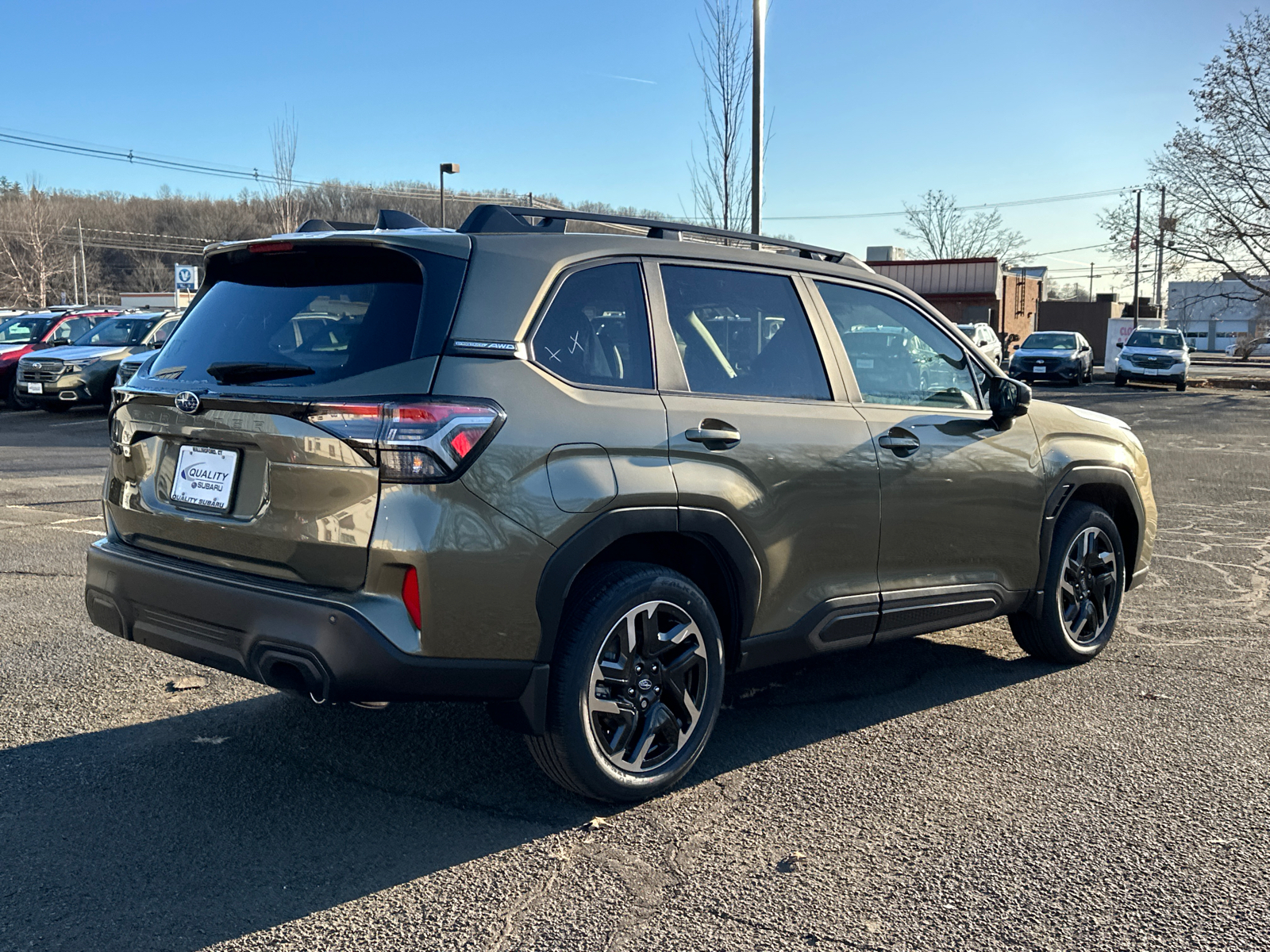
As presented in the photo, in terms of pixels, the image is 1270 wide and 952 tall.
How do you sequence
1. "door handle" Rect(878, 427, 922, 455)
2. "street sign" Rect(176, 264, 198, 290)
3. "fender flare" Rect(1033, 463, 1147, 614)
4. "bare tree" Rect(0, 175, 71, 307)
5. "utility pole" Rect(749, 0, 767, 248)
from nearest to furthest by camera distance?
"door handle" Rect(878, 427, 922, 455) < "fender flare" Rect(1033, 463, 1147, 614) < "utility pole" Rect(749, 0, 767, 248) < "street sign" Rect(176, 264, 198, 290) < "bare tree" Rect(0, 175, 71, 307)

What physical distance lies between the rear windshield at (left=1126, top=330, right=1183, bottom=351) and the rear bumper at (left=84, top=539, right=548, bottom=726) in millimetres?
33055

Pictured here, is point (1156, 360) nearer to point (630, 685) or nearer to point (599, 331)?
point (599, 331)

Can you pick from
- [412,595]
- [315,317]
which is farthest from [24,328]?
[412,595]

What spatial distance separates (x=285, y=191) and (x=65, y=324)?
16.9 metres

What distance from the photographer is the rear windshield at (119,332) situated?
815 inches

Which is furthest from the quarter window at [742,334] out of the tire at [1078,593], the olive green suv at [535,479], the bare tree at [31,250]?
the bare tree at [31,250]

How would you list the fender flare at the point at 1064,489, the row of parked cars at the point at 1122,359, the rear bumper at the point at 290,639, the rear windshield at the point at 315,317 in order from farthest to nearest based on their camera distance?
the row of parked cars at the point at 1122,359 < the fender flare at the point at 1064,489 < the rear windshield at the point at 315,317 < the rear bumper at the point at 290,639

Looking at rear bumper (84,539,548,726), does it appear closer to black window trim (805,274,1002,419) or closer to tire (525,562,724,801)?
tire (525,562,724,801)

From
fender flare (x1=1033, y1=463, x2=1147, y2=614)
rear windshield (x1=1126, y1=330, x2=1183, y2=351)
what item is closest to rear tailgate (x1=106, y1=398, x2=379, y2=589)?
fender flare (x1=1033, y1=463, x2=1147, y2=614)

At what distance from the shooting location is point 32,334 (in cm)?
2373

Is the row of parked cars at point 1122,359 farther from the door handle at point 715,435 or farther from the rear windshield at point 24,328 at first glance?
the door handle at point 715,435

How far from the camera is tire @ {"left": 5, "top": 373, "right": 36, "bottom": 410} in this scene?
19.6 m

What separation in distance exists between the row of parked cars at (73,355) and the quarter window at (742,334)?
1500cm

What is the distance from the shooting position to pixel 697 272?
13.4 ft
